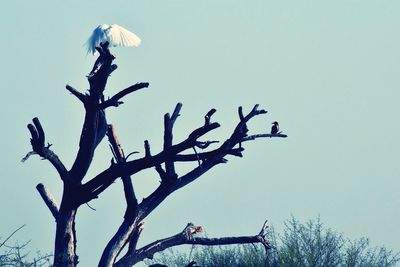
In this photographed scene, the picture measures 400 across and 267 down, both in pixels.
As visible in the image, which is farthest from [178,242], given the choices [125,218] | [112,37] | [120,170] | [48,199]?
[112,37]

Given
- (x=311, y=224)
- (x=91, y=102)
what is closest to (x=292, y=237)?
(x=311, y=224)

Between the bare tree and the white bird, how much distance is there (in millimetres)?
8377

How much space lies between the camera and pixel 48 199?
16.6m

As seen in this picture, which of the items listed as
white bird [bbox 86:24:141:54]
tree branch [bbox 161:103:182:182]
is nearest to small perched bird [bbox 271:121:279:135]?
tree branch [bbox 161:103:182:182]

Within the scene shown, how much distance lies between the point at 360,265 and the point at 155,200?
401 inches

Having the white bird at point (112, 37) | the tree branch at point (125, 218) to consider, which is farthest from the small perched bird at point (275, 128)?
the white bird at point (112, 37)

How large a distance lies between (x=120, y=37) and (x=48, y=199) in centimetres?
974

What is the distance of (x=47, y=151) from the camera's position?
15.6 metres

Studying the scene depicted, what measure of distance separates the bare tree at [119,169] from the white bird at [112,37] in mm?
8377

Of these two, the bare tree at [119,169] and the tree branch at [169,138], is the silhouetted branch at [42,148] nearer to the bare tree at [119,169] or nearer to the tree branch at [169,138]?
the bare tree at [119,169]

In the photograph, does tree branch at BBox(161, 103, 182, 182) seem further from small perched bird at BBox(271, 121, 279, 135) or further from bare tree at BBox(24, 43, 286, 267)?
small perched bird at BBox(271, 121, 279, 135)

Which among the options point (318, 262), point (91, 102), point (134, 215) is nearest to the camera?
point (91, 102)

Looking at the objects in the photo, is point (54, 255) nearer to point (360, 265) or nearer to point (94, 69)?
point (94, 69)

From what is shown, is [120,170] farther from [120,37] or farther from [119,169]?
[120,37]
